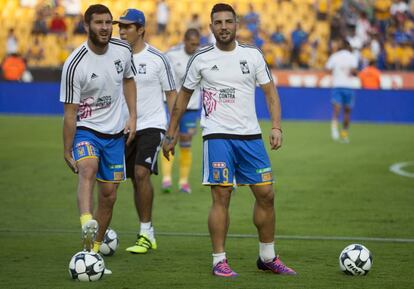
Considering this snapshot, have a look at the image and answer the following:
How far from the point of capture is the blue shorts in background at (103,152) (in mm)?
8891

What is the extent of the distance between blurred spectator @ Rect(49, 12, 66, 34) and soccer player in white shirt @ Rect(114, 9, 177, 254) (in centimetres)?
2524

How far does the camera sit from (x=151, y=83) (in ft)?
35.7

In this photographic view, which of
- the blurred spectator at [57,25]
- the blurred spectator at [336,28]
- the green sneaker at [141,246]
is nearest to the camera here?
the green sneaker at [141,246]

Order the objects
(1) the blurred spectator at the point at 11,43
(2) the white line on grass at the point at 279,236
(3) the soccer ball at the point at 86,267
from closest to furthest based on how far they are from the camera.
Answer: (3) the soccer ball at the point at 86,267 → (2) the white line on grass at the point at 279,236 → (1) the blurred spectator at the point at 11,43

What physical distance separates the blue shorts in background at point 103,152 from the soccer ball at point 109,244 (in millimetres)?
816

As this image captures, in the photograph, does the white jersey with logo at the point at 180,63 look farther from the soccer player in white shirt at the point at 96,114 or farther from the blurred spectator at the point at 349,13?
the blurred spectator at the point at 349,13

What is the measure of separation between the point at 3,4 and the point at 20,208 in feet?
86.3

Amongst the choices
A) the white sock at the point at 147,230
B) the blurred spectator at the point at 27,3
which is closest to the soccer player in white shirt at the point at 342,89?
the white sock at the point at 147,230

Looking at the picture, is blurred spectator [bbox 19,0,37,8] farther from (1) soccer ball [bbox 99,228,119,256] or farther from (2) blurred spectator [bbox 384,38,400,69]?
(1) soccer ball [bbox 99,228,119,256]

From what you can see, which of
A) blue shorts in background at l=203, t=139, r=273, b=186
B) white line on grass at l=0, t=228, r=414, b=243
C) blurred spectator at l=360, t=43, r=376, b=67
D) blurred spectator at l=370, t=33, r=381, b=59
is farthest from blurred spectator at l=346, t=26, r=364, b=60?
A: blue shorts in background at l=203, t=139, r=273, b=186

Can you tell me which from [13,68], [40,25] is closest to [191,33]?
[13,68]

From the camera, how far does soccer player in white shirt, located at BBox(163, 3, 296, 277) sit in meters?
8.70

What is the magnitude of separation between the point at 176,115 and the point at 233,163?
0.77 metres

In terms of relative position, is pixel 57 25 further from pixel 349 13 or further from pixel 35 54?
pixel 349 13
